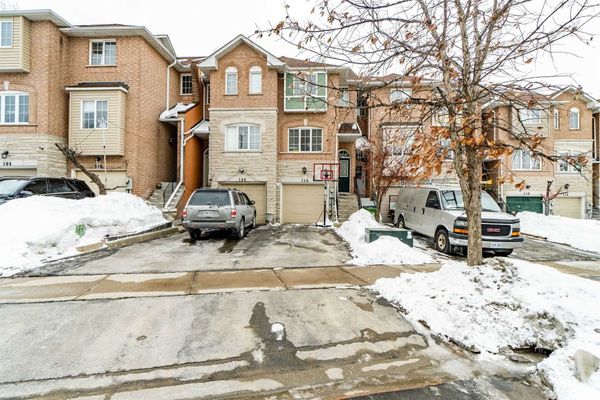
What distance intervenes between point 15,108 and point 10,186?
7.77 metres

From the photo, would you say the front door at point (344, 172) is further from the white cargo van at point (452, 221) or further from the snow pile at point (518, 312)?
the snow pile at point (518, 312)

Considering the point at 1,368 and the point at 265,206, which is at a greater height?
the point at 265,206

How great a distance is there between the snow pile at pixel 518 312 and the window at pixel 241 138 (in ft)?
42.6

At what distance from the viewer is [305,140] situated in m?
16.9

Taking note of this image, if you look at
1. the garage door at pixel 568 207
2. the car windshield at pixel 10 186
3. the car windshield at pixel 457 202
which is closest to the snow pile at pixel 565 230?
the car windshield at pixel 457 202

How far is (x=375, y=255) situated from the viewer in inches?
313

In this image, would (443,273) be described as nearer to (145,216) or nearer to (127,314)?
→ (127,314)

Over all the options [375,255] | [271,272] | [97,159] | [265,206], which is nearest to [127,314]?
[271,272]

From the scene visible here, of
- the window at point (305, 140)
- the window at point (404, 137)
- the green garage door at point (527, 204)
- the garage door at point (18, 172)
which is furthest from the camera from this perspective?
the green garage door at point (527, 204)

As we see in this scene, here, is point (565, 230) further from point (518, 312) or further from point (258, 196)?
point (258, 196)

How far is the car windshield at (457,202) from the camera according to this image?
9.91m

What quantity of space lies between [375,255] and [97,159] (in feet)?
50.0

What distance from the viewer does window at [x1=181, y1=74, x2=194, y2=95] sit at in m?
19.7

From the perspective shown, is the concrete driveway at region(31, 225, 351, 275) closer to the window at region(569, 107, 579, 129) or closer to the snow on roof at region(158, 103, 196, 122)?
the snow on roof at region(158, 103, 196, 122)
